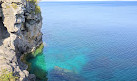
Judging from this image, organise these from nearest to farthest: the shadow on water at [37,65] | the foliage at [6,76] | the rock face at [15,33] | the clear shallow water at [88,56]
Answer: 1. the foliage at [6,76]
2. the rock face at [15,33]
3. the shadow on water at [37,65]
4. the clear shallow water at [88,56]

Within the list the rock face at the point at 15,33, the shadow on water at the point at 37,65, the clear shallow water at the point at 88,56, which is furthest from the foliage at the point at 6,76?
the clear shallow water at the point at 88,56

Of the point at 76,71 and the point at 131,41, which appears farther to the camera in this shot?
the point at 131,41

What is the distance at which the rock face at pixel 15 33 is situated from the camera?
28.8m

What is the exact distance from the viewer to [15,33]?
1594 inches

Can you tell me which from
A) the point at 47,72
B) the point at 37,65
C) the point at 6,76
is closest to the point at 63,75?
the point at 47,72

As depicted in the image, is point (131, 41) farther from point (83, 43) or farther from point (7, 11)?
point (7, 11)

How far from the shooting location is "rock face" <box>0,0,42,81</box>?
28.8 m

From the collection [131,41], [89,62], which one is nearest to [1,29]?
[89,62]

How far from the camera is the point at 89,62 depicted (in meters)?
51.2

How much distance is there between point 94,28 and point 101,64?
158ft

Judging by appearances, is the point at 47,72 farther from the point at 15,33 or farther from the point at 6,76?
the point at 6,76

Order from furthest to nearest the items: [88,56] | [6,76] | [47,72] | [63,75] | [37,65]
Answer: [88,56] → [37,65] → [47,72] → [63,75] → [6,76]

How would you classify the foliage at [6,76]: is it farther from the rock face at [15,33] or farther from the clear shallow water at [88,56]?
the clear shallow water at [88,56]

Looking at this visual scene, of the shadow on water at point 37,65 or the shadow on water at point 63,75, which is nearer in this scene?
the shadow on water at point 63,75
